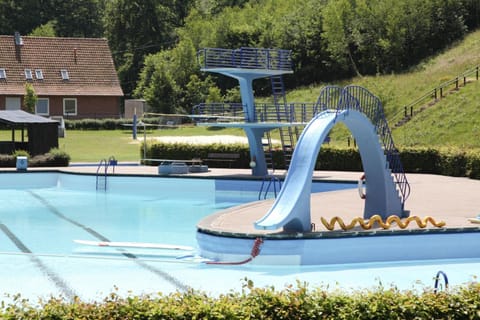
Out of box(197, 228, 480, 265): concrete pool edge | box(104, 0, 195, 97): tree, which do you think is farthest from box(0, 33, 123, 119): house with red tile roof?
box(197, 228, 480, 265): concrete pool edge

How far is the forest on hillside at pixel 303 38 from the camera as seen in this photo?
58438 millimetres

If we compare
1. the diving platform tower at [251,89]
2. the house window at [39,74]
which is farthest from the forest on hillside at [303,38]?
the diving platform tower at [251,89]

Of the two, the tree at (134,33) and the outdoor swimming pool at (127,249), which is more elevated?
the tree at (134,33)

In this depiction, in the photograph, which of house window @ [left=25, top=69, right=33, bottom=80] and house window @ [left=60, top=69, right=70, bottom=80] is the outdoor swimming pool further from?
house window @ [left=60, top=69, right=70, bottom=80]

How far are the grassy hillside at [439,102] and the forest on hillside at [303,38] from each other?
2081mm

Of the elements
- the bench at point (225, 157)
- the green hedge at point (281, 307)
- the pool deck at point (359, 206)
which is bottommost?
the pool deck at point (359, 206)

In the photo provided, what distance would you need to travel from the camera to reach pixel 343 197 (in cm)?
2559

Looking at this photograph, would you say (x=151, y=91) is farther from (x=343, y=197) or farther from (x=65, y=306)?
(x=65, y=306)

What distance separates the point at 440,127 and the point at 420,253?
25510 mm

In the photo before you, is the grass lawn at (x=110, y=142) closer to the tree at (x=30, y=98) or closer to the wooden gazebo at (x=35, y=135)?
the wooden gazebo at (x=35, y=135)

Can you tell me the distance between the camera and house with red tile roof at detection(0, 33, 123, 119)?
5988 centimetres

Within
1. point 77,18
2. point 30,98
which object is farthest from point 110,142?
point 77,18

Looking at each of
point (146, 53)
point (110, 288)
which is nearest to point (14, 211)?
point (110, 288)

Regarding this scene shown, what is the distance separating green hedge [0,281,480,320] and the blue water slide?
741cm
